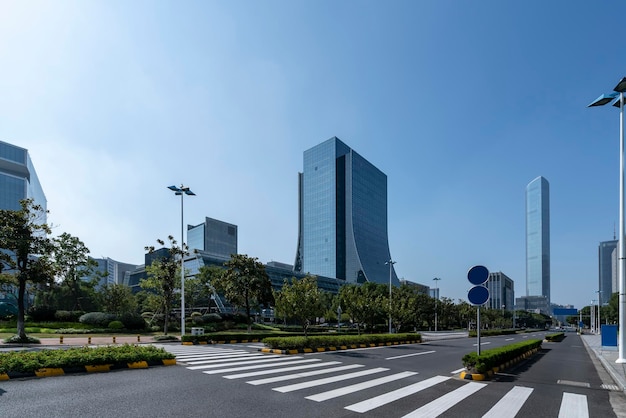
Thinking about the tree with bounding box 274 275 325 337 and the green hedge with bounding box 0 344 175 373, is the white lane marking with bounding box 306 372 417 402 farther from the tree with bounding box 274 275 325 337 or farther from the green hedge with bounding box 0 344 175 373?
the tree with bounding box 274 275 325 337

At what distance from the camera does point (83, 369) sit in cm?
1148

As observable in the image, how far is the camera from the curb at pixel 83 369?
1025 centimetres

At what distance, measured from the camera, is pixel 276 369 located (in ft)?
42.4

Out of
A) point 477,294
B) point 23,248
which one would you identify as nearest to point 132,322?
point 23,248

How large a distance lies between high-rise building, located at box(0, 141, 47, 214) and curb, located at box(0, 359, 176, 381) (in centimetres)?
12731

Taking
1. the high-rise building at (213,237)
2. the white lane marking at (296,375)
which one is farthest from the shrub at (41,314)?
the high-rise building at (213,237)

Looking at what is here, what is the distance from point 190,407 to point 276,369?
559cm

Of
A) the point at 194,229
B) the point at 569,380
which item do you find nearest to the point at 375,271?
the point at 194,229

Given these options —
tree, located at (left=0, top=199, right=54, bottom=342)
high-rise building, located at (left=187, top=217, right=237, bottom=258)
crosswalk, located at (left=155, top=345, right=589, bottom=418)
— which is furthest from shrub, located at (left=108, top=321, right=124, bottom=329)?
high-rise building, located at (left=187, top=217, right=237, bottom=258)

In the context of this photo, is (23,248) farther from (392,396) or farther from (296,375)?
(392,396)

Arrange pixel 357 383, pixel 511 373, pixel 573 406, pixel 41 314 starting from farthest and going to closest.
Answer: pixel 41 314 → pixel 511 373 → pixel 357 383 → pixel 573 406

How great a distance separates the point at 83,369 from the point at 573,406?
13.0m

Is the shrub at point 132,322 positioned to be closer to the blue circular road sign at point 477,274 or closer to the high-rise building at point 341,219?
the blue circular road sign at point 477,274

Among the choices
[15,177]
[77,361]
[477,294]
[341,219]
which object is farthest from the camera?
[341,219]
